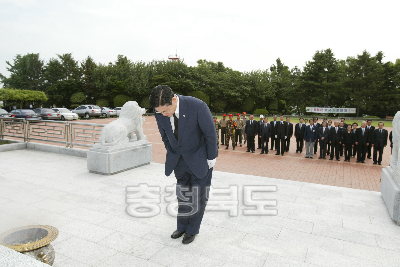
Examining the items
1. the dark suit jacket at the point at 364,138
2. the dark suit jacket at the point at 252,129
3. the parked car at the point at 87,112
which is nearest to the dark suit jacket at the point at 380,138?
the dark suit jacket at the point at 364,138

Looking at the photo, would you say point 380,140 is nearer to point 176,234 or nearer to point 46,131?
point 176,234

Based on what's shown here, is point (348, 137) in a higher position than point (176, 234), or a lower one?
higher

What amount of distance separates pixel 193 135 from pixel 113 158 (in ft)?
12.5

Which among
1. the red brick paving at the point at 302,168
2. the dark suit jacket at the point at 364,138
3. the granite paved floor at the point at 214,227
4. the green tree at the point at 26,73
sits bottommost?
the red brick paving at the point at 302,168

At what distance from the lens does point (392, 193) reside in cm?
408

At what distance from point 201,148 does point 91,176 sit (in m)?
4.03

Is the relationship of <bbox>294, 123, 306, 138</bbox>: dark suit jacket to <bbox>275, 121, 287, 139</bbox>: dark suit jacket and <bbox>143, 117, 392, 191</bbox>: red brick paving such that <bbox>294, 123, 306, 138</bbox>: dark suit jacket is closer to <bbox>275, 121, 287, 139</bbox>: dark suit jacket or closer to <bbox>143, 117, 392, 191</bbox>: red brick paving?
<bbox>275, 121, 287, 139</bbox>: dark suit jacket

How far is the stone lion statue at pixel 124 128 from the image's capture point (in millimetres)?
6426

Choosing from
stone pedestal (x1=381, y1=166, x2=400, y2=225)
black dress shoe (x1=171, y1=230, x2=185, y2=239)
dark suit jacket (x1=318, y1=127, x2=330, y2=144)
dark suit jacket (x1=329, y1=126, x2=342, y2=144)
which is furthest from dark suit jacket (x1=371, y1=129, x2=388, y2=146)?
black dress shoe (x1=171, y1=230, x2=185, y2=239)

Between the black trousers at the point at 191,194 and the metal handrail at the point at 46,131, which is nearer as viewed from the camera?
the black trousers at the point at 191,194

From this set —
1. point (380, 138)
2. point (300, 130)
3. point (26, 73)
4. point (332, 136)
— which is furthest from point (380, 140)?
point (26, 73)

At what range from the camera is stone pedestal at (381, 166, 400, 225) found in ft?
12.8

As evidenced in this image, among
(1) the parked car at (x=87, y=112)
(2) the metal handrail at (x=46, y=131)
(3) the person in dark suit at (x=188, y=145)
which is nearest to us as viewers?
(3) the person in dark suit at (x=188, y=145)

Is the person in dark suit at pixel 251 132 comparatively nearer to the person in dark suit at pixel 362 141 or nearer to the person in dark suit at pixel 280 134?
the person in dark suit at pixel 280 134
